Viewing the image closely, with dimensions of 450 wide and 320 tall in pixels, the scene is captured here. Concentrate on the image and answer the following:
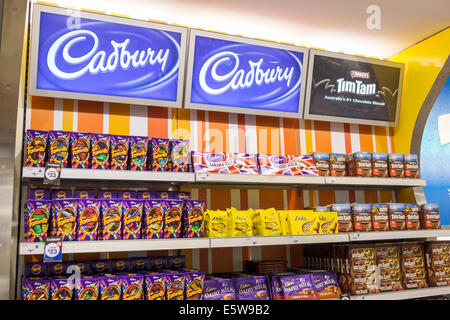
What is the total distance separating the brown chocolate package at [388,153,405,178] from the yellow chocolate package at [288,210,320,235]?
87 centimetres

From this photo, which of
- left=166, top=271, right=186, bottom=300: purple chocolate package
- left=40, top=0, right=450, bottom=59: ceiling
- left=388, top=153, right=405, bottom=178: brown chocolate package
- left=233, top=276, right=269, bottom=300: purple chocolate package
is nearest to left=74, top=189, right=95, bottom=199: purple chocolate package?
left=166, top=271, right=186, bottom=300: purple chocolate package

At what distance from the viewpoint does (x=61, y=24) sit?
2.93 metres

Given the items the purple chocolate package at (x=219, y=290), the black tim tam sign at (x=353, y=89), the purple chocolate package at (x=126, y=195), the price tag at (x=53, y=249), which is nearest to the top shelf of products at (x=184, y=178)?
the purple chocolate package at (x=126, y=195)

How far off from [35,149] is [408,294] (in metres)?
2.72

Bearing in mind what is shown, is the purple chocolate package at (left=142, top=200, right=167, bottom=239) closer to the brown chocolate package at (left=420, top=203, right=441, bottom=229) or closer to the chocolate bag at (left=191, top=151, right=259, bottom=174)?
the chocolate bag at (left=191, top=151, right=259, bottom=174)

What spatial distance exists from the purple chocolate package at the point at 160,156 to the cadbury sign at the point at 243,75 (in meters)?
0.62

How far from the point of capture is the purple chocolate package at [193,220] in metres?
2.70

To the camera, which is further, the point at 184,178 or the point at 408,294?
the point at 408,294

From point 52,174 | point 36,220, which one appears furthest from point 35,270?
point 52,174

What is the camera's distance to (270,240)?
282 centimetres

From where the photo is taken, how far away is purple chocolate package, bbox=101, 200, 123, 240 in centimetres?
250

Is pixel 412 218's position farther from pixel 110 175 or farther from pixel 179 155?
pixel 110 175
